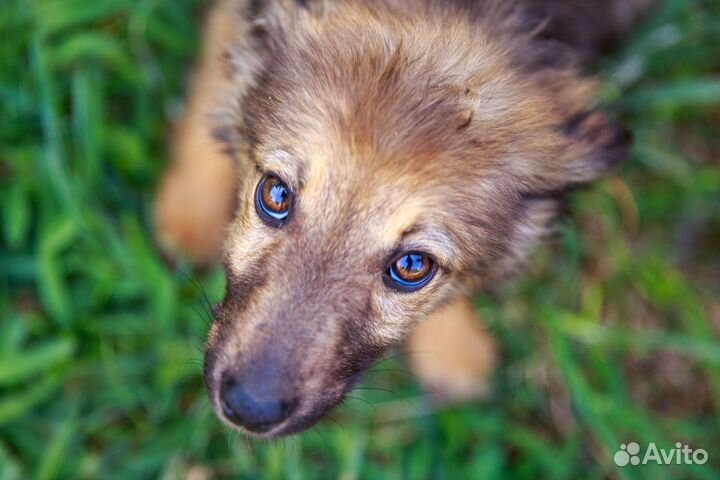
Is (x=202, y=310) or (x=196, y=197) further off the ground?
(x=196, y=197)

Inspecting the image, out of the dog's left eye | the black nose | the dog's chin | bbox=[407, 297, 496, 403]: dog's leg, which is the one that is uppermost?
the dog's left eye

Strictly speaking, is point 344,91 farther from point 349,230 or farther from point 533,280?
point 533,280

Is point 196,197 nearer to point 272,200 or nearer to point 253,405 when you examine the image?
point 272,200

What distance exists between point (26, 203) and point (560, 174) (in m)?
2.35

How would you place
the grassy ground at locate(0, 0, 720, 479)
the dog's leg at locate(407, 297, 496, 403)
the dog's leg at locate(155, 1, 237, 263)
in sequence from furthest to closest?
1. the dog's leg at locate(407, 297, 496, 403)
2. the dog's leg at locate(155, 1, 237, 263)
3. the grassy ground at locate(0, 0, 720, 479)

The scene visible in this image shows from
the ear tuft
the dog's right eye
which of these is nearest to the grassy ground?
the ear tuft

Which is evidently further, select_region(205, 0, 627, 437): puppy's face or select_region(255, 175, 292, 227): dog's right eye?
select_region(255, 175, 292, 227): dog's right eye

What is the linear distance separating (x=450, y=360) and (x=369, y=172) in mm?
1714

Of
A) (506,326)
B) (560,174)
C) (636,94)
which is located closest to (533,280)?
(506,326)

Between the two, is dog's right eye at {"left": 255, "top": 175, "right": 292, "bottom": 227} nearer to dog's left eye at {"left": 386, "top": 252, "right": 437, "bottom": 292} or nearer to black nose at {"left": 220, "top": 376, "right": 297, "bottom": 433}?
dog's left eye at {"left": 386, "top": 252, "right": 437, "bottom": 292}

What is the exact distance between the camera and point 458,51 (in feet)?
8.29

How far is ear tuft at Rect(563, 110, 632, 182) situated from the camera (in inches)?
110

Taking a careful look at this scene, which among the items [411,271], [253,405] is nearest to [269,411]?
[253,405]

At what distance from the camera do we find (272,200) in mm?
2512
